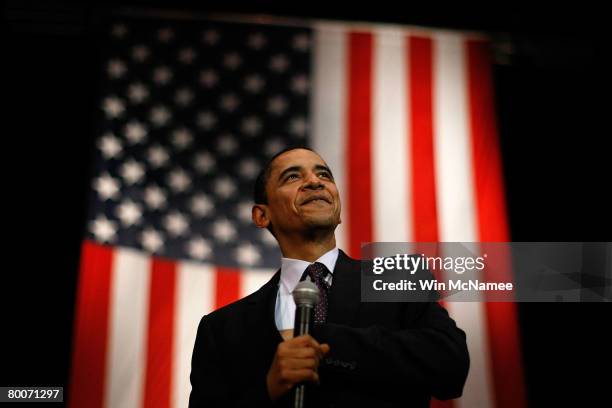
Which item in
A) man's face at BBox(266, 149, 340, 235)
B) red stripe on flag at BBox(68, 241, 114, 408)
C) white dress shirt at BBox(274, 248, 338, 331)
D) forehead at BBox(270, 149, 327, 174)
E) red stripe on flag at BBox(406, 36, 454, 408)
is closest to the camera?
white dress shirt at BBox(274, 248, 338, 331)

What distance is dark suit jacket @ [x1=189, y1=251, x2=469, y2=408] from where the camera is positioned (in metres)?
1.57

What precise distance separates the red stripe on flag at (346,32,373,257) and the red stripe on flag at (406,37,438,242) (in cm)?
18

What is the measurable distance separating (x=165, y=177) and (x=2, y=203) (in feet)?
2.07

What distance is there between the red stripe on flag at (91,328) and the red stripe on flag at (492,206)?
1389mm

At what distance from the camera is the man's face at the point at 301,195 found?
1980 millimetres

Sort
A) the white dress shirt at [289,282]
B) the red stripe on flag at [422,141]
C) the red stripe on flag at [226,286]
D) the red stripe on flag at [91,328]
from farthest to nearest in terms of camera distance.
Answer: the red stripe on flag at [422,141]
the red stripe on flag at [226,286]
the red stripe on flag at [91,328]
the white dress shirt at [289,282]

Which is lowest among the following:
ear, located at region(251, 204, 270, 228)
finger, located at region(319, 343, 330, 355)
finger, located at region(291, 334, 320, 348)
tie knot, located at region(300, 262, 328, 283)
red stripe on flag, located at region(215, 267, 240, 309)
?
finger, located at region(319, 343, 330, 355)

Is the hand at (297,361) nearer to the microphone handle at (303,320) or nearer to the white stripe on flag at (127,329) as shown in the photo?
the microphone handle at (303,320)

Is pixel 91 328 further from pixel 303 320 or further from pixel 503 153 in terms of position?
pixel 503 153

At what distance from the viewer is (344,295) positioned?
179 centimetres

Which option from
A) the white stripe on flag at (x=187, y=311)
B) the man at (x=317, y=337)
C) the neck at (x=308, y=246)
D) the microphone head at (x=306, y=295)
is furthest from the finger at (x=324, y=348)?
the white stripe on flag at (x=187, y=311)

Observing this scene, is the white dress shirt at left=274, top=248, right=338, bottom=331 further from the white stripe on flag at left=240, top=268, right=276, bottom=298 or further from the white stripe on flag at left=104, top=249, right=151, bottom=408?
the white stripe on flag at left=104, top=249, right=151, bottom=408

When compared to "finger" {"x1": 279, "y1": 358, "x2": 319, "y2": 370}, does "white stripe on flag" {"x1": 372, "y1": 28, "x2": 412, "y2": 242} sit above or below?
above
